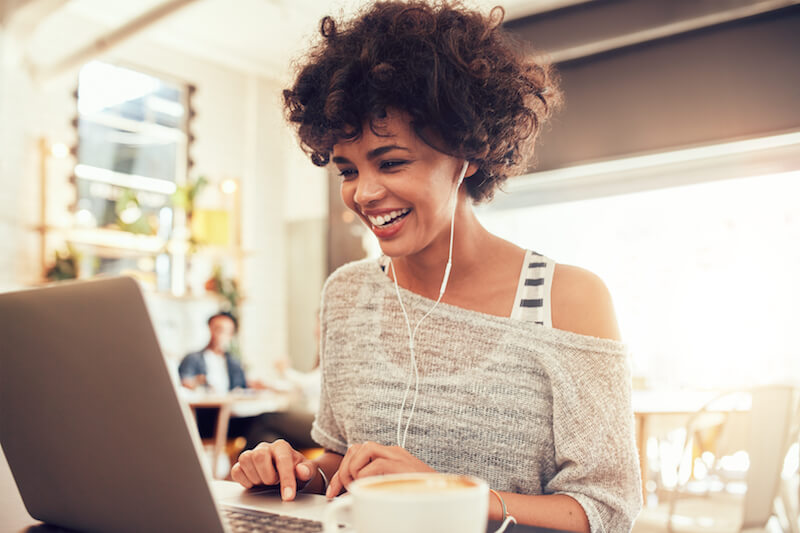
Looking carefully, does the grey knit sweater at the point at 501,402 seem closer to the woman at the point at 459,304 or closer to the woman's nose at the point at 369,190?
the woman at the point at 459,304

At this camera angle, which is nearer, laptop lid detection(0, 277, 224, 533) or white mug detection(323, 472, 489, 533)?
white mug detection(323, 472, 489, 533)

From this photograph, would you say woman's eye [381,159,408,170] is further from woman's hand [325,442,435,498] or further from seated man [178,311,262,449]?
seated man [178,311,262,449]

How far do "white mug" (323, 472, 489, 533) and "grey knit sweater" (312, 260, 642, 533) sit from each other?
507mm

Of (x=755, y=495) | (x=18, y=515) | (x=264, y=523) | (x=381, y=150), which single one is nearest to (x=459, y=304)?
(x=381, y=150)

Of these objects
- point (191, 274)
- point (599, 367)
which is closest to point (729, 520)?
point (599, 367)

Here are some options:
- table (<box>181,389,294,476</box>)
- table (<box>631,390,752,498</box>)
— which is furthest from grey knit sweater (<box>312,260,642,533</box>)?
table (<box>181,389,294,476</box>)

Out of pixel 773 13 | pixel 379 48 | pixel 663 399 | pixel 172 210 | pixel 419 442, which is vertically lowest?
pixel 663 399

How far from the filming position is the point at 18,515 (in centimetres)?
76

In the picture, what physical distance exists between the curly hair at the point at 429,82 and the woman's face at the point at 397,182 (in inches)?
0.8

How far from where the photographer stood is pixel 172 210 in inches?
260

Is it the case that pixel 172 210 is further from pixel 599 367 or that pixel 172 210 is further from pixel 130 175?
pixel 599 367

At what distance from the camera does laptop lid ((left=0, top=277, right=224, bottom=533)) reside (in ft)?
1.71

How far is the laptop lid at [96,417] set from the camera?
52 centimetres

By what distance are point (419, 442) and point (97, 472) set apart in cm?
52
